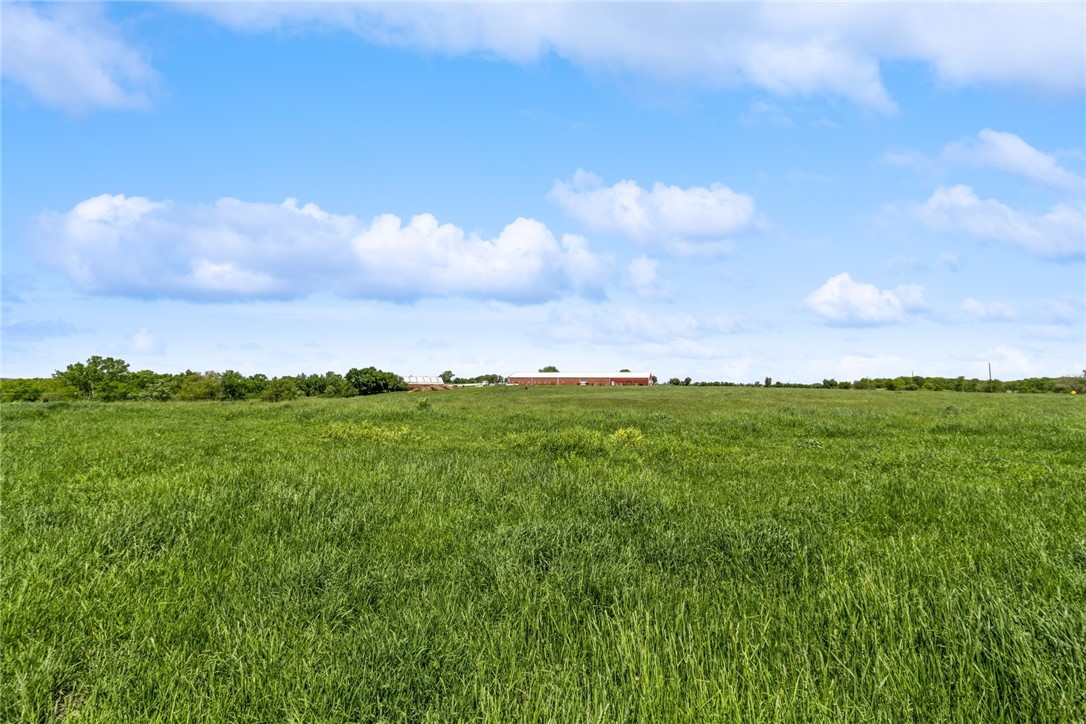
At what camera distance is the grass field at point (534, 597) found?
11.1ft

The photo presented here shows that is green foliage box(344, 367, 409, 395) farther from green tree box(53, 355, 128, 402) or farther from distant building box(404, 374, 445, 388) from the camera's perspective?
green tree box(53, 355, 128, 402)

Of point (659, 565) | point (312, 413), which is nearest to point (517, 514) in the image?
point (659, 565)

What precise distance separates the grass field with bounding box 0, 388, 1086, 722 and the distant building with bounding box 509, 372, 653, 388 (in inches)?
4898

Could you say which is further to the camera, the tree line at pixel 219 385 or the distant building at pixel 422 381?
the distant building at pixel 422 381

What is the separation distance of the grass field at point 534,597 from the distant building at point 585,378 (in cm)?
12440

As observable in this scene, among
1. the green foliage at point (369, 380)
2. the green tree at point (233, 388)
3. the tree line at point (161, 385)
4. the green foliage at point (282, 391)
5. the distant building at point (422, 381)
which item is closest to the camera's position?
the green foliage at point (282, 391)

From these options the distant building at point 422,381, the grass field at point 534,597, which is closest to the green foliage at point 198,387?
the distant building at point 422,381

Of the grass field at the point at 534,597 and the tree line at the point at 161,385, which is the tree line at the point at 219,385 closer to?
the tree line at the point at 161,385

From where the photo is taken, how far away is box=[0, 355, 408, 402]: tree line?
8300 cm

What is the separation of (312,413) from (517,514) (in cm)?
2220

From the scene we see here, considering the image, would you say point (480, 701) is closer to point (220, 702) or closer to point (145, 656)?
point (220, 702)

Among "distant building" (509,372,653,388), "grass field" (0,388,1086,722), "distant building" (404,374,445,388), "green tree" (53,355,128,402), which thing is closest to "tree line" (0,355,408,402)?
"green tree" (53,355,128,402)

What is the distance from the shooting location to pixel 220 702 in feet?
11.2

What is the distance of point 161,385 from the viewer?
8750cm
